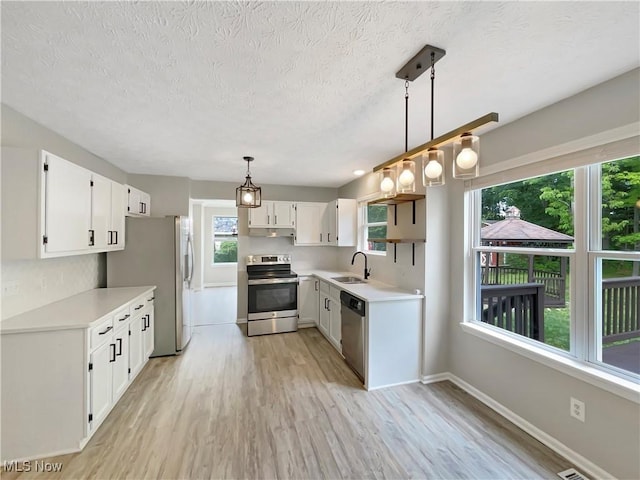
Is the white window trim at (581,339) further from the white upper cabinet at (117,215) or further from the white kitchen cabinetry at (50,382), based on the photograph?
the white upper cabinet at (117,215)

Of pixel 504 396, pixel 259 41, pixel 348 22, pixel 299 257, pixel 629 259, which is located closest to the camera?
pixel 348 22

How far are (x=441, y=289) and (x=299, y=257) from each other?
109 inches

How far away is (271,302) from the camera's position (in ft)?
14.5

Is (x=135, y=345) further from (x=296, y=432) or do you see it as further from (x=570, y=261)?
(x=570, y=261)

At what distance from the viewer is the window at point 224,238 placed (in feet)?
27.5

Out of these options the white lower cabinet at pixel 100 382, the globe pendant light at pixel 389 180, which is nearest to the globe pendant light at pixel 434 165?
the globe pendant light at pixel 389 180

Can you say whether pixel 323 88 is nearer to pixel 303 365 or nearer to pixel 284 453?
pixel 284 453

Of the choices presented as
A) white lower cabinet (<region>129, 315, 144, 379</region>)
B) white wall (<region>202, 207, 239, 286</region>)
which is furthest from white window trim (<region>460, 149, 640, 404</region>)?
white wall (<region>202, 207, 239, 286</region>)

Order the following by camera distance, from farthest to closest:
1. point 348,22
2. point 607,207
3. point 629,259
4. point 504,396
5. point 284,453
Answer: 1. point 504,396
2. point 284,453
3. point 607,207
4. point 629,259
5. point 348,22

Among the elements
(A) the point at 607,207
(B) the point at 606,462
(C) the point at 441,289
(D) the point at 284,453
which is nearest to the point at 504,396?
(B) the point at 606,462

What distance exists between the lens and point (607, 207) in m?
1.86

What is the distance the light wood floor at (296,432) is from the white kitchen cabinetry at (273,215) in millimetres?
2293

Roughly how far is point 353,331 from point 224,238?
21.0 feet

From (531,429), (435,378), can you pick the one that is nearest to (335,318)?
(435,378)
